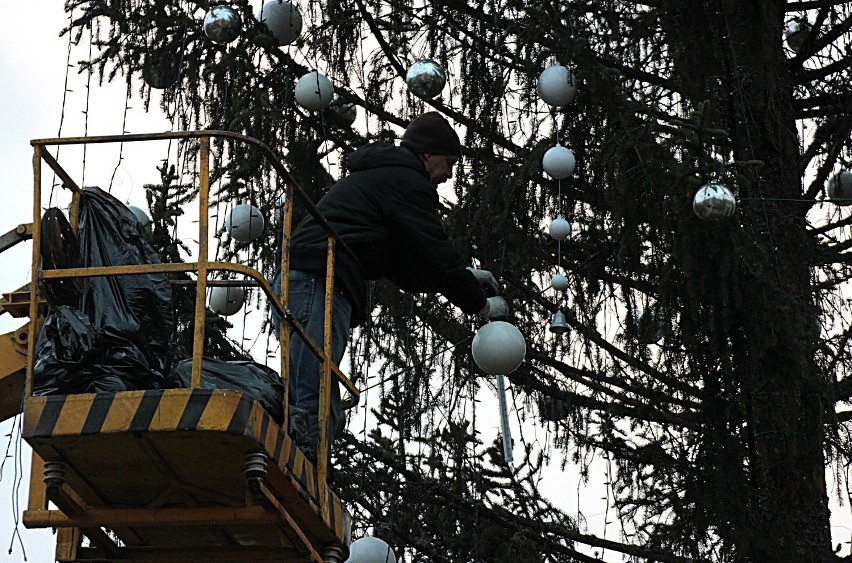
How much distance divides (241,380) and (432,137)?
1.93 meters

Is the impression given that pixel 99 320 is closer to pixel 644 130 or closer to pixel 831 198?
pixel 644 130

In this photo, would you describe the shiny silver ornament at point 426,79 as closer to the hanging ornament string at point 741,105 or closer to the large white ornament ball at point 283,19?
the large white ornament ball at point 283,19

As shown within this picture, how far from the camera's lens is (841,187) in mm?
10508

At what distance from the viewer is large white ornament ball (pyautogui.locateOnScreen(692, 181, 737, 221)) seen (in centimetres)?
816

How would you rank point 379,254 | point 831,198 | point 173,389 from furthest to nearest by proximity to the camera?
point 831,198, point 379,254, point 173,389

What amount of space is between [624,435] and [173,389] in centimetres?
534

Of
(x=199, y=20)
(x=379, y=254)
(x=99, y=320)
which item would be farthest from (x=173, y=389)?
(x=199, y=20)

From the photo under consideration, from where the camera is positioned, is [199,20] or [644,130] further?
[199,20]

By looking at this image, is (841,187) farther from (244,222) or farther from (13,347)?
(13,347)

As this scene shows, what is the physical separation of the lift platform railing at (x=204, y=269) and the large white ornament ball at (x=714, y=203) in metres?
1.95

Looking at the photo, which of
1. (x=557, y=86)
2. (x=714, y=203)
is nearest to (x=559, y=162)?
(x=557, y=86)

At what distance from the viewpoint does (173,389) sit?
243 inches

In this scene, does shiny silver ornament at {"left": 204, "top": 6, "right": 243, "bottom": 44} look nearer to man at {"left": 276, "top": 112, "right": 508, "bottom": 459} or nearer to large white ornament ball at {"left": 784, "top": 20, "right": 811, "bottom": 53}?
man at {"left": 276, "top": 112, "right": 508, "bottom": 459}

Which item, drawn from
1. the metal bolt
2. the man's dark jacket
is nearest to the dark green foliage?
the man's dark jacket
